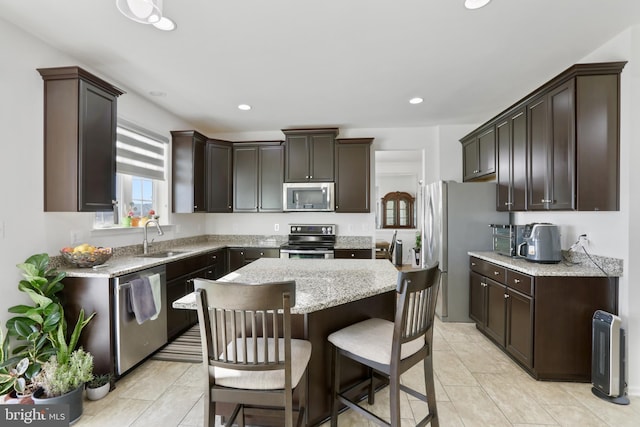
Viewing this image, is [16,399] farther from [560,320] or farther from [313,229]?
[560,320]

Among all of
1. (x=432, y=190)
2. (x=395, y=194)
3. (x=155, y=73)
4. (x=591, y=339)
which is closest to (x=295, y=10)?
(x=155, y=73)

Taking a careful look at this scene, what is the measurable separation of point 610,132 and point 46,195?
437 cm

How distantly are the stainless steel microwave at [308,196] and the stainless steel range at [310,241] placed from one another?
35 centimetres

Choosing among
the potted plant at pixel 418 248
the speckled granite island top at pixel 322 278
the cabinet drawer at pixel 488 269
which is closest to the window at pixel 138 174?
the speckled granite island top at pixel 322 278

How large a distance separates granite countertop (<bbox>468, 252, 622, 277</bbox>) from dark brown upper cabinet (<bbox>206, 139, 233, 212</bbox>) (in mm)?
3690

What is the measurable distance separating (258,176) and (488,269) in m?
3.32

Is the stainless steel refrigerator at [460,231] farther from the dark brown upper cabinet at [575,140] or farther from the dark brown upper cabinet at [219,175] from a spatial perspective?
the dark brown upper cabinet at [219,175]

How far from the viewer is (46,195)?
7.57 feet

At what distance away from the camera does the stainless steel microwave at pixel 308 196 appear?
4320 millimetres

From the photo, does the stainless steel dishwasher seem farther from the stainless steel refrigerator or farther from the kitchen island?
the stainless steel refrigerator

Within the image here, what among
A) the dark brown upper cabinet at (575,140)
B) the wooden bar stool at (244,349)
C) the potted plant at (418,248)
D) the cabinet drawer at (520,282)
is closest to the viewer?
the wooden bar stool at (244,349)

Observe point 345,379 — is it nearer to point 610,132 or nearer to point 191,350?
point 191,350

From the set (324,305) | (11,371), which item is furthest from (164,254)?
(324,305)

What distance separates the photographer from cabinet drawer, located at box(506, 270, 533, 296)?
242 centimetres
